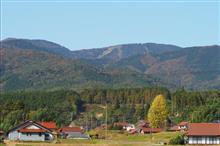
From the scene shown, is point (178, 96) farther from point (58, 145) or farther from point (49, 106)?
point (58, 145)

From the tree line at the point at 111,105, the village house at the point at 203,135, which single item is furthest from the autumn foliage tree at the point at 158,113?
the village house at the point at 203,135

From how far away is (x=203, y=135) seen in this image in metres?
68.6

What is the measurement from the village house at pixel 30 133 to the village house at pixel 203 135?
19136 mm

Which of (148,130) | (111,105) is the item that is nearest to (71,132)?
(148,130)

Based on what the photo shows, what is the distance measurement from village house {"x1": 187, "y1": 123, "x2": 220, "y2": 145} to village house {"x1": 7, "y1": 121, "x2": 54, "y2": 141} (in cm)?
1914

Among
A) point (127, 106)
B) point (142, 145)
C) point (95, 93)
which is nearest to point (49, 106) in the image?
point (127, 106)

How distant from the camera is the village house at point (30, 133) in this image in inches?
3095

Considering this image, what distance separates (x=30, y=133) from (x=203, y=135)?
75.9ft

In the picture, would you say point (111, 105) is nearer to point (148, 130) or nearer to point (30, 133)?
point (148, 130)

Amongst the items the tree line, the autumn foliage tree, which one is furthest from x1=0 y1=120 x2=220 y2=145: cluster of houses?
the tree line

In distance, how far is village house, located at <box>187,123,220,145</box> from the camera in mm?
68125

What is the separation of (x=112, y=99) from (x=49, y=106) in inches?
929

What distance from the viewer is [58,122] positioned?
118438 millimetres

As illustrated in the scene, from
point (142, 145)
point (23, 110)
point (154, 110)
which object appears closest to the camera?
point (142, 145)
